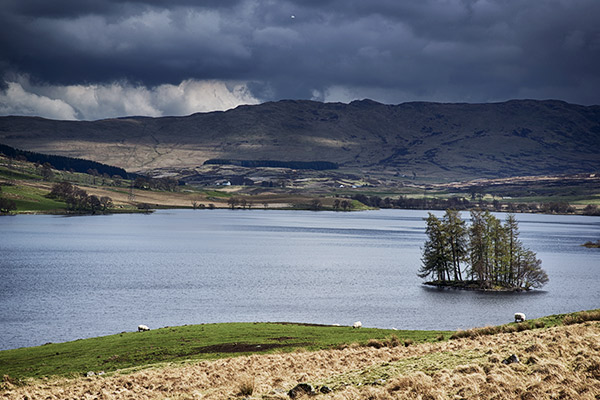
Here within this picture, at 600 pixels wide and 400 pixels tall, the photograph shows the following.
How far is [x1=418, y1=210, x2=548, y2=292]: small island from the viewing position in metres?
92.3

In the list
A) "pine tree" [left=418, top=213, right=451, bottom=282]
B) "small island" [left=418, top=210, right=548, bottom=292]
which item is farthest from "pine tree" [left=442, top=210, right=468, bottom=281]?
"pine tree" [left=418, top=213, right=451, bottom=282]

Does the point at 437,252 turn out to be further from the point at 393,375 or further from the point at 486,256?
the point at 393,375

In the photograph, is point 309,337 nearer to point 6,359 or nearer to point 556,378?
point 6,359

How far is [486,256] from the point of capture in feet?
304

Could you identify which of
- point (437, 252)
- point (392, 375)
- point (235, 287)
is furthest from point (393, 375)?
point (437, 252)

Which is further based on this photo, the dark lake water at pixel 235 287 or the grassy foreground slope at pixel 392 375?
the dark lake water at pixel 235 287

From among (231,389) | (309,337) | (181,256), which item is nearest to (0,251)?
(181,256)

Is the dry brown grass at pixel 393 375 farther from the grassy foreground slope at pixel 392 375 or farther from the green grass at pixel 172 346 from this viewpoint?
the green grass at pixel 172 346

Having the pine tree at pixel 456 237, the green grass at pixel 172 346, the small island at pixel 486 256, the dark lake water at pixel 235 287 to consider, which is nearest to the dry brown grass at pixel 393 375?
the green grass at pixel 172 346

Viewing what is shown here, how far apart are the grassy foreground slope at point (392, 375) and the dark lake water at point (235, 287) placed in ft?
90.9

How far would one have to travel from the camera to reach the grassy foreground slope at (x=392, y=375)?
56.2 feet

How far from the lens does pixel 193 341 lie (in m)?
40.9

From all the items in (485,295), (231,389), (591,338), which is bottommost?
(485,295)

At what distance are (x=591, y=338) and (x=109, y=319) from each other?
48201mm
